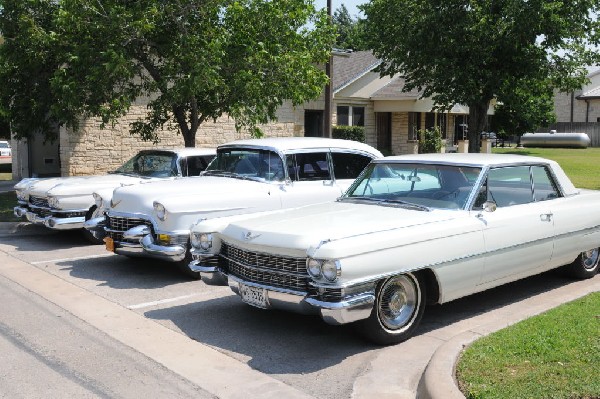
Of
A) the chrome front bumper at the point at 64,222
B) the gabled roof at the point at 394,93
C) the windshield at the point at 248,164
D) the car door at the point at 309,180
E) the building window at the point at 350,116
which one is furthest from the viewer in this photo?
the gabled roof at the point at 394,93

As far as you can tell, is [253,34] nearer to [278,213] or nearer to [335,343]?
[278,213]

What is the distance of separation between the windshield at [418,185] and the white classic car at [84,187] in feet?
13.5

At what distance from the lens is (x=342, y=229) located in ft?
18.5

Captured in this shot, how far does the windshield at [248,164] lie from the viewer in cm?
902

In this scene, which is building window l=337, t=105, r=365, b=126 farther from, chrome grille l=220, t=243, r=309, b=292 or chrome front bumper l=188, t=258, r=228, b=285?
chrome grille l=220, t=243, r=309, b=292

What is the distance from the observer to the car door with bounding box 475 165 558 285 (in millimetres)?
6469

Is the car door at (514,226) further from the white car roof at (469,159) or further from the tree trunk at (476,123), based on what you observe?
the tree trunk at (476,123)

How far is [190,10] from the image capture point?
45.2 ft

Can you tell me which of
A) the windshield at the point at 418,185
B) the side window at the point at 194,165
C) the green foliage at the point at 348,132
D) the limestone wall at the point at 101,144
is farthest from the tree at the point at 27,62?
the green foliage at the point at 348,132

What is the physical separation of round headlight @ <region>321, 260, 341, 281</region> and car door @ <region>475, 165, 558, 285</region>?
1866mm

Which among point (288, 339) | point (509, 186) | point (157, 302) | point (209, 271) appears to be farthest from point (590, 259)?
point (157, 302)

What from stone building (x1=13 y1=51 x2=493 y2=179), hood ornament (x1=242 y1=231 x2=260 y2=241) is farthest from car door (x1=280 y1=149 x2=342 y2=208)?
stone building (x1=13 y1=51 x2=493 y2=179)

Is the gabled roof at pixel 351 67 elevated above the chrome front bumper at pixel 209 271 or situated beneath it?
elevated above

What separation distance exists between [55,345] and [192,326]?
1258 millimetres
